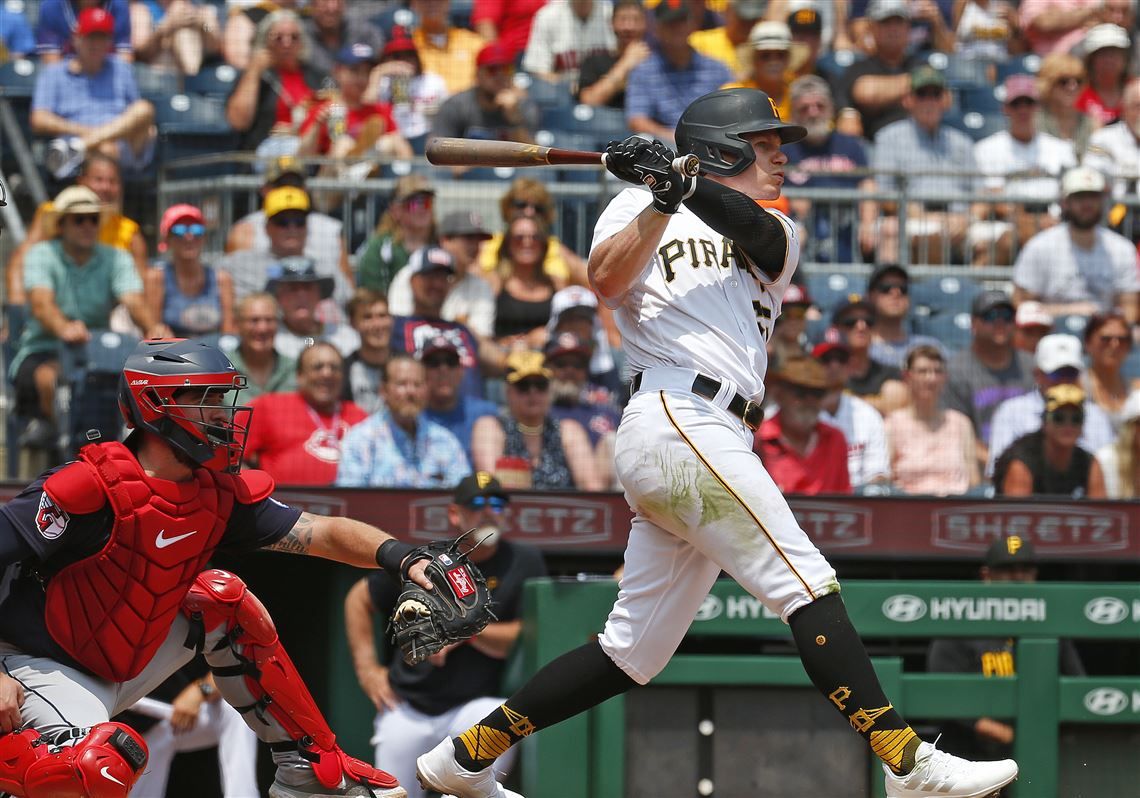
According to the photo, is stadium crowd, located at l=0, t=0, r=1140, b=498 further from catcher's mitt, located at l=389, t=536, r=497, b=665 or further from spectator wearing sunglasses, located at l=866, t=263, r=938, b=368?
catcher's mitt, located at l=389, t=536, r=497, b=665

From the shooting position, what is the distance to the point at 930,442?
7.14 metres

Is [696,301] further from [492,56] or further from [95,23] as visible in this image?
[95,23]

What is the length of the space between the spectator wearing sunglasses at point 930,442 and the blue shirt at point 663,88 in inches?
91.6

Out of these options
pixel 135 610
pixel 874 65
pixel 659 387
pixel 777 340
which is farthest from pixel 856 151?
pixel 135 610

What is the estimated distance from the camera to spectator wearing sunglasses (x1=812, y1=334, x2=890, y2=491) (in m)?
7.04

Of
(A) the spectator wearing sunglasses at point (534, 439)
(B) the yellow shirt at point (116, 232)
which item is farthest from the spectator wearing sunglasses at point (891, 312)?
(B) the yellow shirt at point (116, 232)

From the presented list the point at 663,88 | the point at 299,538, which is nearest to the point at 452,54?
the point at 663,88

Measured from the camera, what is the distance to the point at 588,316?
750 cm

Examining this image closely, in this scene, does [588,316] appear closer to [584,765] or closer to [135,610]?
[584,765]

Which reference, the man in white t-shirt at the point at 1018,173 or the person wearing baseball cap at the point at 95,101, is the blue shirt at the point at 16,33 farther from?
the man in white t-shirt at the point at 1018,173

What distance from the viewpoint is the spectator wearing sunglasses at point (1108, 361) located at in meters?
7.52

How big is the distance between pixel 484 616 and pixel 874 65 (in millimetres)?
6485

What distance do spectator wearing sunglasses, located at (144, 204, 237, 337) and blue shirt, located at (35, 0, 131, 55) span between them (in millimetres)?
1705

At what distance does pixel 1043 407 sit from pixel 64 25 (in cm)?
530
